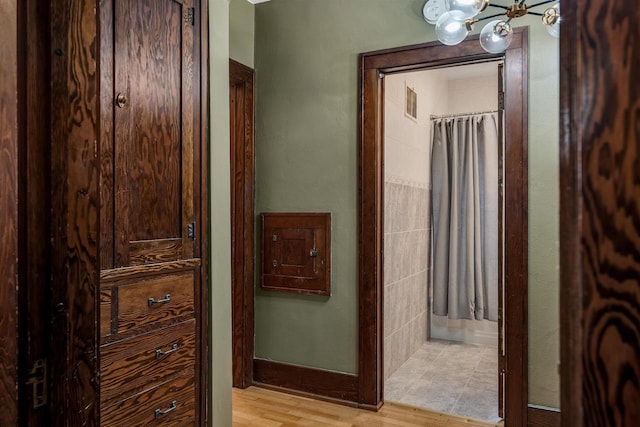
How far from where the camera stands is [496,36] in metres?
2.08

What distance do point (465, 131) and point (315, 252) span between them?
6.91ft

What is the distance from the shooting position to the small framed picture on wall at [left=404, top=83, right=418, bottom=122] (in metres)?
3.68

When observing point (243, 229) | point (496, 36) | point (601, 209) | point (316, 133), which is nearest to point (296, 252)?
point (243, 229)

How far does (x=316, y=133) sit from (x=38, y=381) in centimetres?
243

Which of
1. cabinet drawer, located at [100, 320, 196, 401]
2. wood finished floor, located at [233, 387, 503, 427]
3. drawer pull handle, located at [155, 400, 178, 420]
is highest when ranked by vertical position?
cabinet drawer, located at [100, 320, 196, 401]

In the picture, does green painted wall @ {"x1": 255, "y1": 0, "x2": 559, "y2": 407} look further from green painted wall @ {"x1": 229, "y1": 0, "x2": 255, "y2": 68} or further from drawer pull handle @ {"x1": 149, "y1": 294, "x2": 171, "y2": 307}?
drawer pull handle @ {"x1": 149, "y1": 294, "x2": 171, "y2": 307}

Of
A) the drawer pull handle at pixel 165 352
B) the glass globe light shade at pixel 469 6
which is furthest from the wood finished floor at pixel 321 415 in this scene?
the glass globe light shade at pixel 469 6

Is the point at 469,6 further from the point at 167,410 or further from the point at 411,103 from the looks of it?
the point at 167,410

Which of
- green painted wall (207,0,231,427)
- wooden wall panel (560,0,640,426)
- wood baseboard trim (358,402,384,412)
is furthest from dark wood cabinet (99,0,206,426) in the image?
wooden wall panel (560,0,640,426)

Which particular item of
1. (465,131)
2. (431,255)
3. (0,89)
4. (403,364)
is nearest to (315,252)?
(403,364)

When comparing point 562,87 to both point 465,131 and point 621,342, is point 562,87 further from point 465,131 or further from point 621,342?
point 465,131

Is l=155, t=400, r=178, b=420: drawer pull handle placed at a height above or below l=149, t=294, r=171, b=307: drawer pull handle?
below

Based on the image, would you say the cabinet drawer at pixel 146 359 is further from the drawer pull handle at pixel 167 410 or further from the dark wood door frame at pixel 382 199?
the dark wood door frame at pixel 382 199

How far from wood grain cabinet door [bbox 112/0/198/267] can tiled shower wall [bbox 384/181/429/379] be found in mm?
1637
